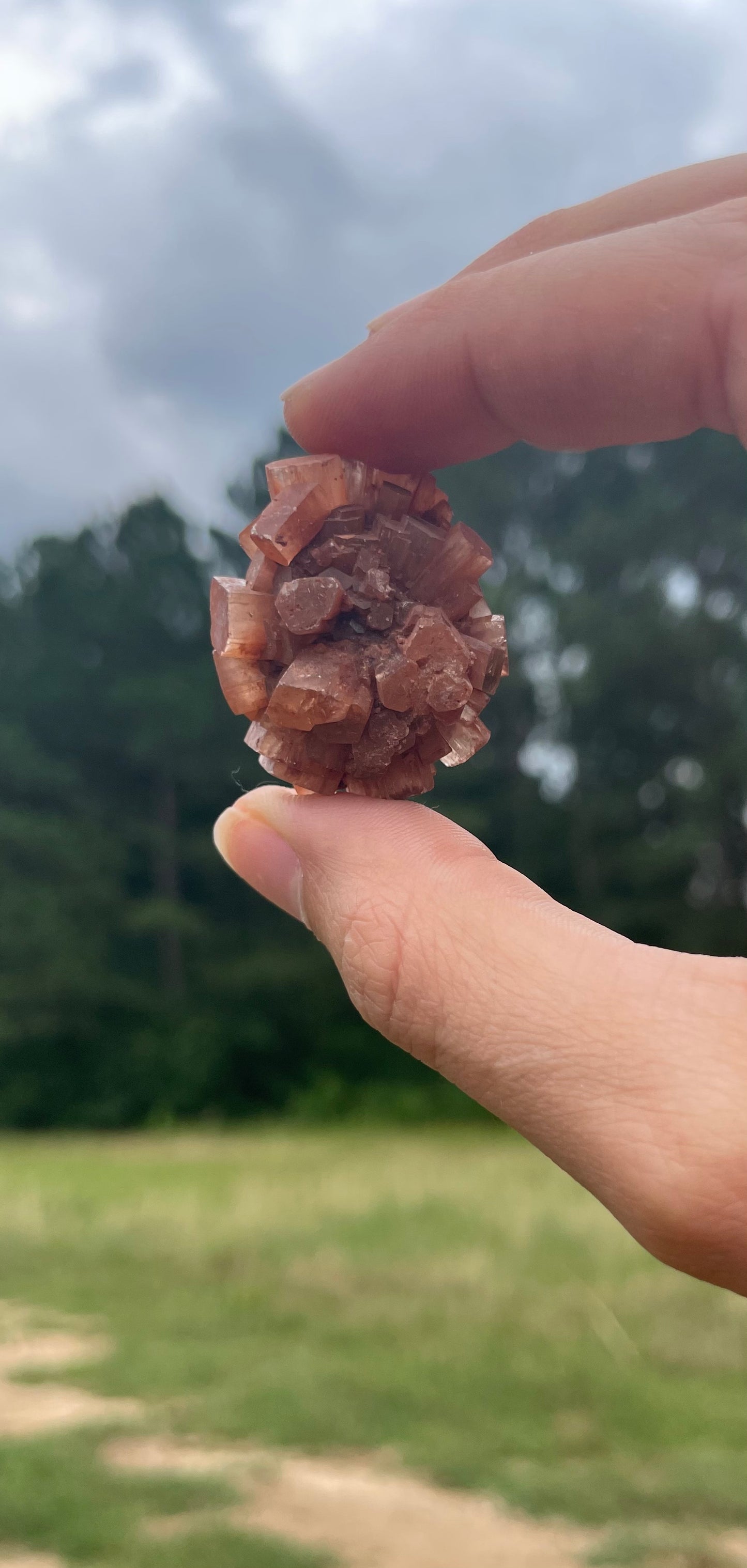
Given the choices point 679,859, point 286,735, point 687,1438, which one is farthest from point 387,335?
point 679,859

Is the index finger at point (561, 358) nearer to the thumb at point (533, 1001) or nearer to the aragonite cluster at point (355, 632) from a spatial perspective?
the aragonite cluster at point (355, 632)

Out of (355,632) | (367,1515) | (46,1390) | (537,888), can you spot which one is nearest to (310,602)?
(355,632)

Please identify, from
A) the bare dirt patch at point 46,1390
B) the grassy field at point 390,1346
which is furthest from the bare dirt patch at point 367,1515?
the bare dirt patch at point 46,1390

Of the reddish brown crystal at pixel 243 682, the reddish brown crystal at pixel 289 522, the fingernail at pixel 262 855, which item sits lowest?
the fingernail at pixel 262 855

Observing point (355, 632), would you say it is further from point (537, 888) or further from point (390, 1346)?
point (390, 1346)

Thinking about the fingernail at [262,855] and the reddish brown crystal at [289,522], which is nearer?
the reddish brown crystal at [289,522]

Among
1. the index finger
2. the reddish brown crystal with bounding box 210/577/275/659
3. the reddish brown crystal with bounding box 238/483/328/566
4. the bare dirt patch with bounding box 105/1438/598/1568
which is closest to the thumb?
the reddish brown crystal with bounding box 210/577/275/659
